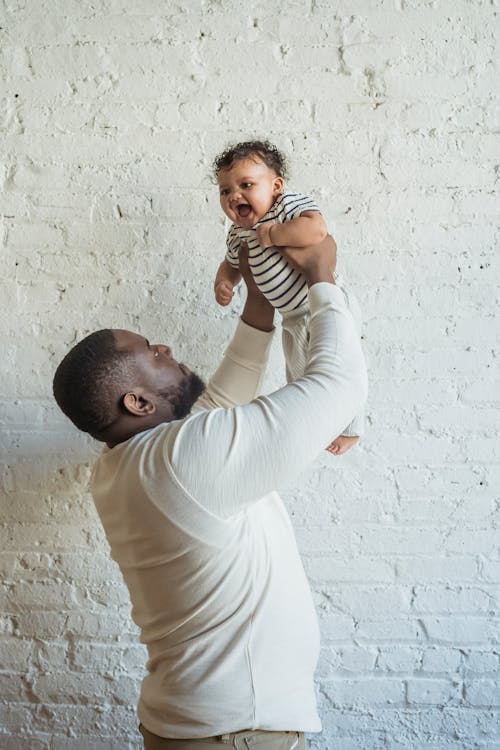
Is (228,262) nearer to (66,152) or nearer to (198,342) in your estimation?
(198,342)

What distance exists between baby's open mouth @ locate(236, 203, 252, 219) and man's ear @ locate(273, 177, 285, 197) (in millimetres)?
69

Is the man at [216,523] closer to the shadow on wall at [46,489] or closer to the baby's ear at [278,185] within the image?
the baby's ear at [278,185]

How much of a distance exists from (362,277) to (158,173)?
64 cm

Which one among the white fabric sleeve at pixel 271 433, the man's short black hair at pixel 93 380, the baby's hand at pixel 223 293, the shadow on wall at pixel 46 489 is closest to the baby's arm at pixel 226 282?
the baby's hand at pixel 223 293

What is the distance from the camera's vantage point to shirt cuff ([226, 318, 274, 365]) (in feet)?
5.79

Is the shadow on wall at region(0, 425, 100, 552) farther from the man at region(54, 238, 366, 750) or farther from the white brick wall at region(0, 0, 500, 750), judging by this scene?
the man at region(54, 238, 366, 750)

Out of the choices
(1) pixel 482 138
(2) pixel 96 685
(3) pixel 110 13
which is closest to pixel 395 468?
(1) pixel 482 138

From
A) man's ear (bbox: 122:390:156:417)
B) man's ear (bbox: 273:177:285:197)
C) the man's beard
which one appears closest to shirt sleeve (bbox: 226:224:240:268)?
man's ear (bbox: 273:177:285:197)

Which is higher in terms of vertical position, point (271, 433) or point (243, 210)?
point (243, 210)

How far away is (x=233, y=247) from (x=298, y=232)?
0.28m

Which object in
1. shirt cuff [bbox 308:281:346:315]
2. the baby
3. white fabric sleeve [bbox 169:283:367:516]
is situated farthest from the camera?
the baby

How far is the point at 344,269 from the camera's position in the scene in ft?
6.39

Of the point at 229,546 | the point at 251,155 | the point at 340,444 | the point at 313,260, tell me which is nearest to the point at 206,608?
the point at 229,546

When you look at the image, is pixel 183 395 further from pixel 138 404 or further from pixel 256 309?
pixel 256 309
